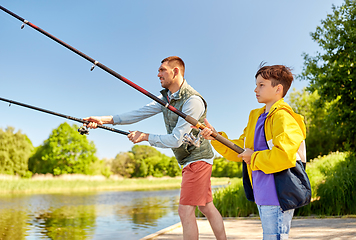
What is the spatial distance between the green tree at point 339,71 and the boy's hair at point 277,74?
7158 mm

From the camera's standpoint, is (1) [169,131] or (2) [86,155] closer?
(1) [169,131]

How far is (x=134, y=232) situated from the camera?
18.3 ft

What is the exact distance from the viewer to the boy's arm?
5.25ft

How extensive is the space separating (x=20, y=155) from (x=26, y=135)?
4157 millimetres

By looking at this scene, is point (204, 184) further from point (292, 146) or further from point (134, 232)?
point (134, 232)

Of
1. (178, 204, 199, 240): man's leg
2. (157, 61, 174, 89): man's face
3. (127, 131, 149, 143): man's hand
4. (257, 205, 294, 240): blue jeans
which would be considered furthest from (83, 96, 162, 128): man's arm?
(257, 205, 294, 240): blue jeans

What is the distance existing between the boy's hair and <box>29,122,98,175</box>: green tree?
107ft

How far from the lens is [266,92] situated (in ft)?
6.19

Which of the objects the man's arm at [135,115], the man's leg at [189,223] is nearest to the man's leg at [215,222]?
the man's leg at [189,223]

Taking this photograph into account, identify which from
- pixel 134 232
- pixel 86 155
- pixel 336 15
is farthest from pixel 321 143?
pixel 86 155

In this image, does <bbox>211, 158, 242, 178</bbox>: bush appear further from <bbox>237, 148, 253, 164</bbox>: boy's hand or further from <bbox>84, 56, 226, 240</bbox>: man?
<bbox>237, 148, 253, 164</bbox>: boy's hand

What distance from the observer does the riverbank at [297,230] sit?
3.58 m

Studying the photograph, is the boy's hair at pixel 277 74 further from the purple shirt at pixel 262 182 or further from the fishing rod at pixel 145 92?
the fishing rod at pixel 145 92

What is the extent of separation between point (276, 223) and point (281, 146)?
0.45m
